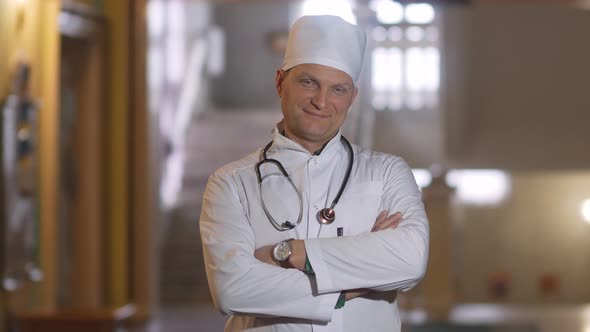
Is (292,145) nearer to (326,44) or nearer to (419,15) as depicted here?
(326,44)

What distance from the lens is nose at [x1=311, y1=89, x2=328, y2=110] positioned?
2414 millimetres

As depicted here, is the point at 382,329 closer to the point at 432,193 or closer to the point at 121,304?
the point at 121,304

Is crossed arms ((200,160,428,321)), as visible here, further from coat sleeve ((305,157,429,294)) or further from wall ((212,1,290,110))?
wall ((212,1,290,110))

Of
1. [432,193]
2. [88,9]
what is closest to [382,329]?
[88,9]

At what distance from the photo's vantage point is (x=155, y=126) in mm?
9320

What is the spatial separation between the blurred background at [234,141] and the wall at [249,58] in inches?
1.1

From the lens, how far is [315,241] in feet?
7.89

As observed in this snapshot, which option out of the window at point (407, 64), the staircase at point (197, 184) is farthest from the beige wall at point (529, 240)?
the staircase at point (197, 184)

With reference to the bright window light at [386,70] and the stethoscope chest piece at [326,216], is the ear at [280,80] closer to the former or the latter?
the stethoscope chest piece at [326,216]

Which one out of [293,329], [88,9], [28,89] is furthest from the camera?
[88,9]

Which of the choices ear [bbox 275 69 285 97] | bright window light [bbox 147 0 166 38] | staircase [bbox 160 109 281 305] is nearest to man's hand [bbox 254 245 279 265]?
ear [bbox 275 69 285 97]

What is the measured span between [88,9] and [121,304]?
90.6 inches

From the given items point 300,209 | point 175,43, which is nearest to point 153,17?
point 175,43

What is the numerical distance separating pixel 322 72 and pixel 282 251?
0.39 metres
